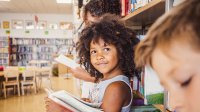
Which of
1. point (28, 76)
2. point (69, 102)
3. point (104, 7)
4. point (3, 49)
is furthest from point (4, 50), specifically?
point (69, 102)

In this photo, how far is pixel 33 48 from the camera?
1120 centimetres

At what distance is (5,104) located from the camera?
545 centimetres

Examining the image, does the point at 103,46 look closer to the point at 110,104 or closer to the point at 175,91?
the point at 110,104

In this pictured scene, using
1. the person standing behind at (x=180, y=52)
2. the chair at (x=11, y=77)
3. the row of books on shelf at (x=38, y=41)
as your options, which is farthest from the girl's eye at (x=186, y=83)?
the row of books on shelf at (x=38, y=41)

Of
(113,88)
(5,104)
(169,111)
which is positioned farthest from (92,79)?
(5,104)

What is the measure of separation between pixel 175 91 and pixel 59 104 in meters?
0.65

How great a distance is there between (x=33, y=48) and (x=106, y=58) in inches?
415

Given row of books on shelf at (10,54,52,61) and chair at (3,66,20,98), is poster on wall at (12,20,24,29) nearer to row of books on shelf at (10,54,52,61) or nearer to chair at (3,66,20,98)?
row of books on shelf at (10,54,52,61)

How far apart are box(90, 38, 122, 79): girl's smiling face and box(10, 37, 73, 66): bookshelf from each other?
10390 millimetres

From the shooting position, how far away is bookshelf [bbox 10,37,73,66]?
36.1 ft

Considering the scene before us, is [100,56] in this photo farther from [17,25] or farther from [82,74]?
[17,25]

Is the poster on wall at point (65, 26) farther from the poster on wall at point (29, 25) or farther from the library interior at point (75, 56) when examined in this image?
the poster on wall at point (29, 25)

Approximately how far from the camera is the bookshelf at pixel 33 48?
36.1ft

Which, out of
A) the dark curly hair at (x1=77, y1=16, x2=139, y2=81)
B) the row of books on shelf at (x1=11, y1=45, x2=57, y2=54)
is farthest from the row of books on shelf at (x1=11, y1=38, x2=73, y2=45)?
the dark curly hair at (x1=77, y1=16, x2=139, y2=81)
